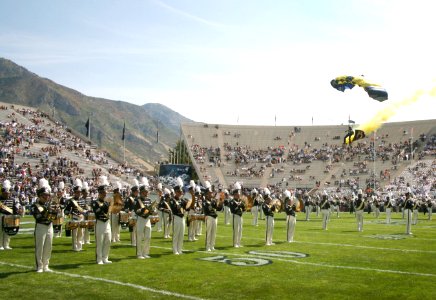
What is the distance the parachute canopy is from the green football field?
898cm

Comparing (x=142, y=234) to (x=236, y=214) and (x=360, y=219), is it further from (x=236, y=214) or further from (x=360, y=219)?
(x=360, y=219)

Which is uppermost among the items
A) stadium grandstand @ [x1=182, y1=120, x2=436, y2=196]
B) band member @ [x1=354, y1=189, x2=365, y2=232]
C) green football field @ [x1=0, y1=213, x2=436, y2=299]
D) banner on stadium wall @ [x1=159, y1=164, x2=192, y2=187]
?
stadium grandstand @ [x1=182, y1=120, x2=436, y2=196]

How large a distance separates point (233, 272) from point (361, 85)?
1755 centimetres

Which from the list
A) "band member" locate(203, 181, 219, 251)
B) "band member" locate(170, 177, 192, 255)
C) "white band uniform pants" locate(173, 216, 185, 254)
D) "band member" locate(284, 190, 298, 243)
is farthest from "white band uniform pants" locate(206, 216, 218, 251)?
"band member" locate(284, 190, 298, 243)

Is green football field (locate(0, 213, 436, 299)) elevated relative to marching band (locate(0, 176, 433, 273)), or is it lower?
lower

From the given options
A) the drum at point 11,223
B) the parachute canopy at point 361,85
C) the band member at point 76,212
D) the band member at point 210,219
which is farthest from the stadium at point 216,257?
the parachute canopy at point 361,85

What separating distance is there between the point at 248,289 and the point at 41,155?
1515 inches

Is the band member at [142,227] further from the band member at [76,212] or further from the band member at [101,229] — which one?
the band member at [76,212]

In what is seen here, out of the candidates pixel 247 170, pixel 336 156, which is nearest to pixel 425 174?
pixel 336 156

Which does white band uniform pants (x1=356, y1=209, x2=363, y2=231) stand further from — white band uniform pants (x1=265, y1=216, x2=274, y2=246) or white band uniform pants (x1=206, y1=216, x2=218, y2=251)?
white band uniform pants (x1=206, y1=216, x2=218, y2=251)

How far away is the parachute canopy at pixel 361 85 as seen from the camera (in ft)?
80.5

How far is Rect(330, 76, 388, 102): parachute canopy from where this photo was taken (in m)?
24.5

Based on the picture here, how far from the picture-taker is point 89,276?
10.9m

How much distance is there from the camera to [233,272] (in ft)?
37.6
